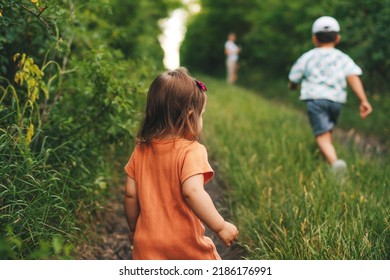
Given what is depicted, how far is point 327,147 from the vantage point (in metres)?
4.81

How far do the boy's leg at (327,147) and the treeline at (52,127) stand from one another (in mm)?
1858

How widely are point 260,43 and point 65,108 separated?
54.5 ft

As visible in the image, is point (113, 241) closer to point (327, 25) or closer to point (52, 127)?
point (52, 127)

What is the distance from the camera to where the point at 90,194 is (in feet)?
11.5

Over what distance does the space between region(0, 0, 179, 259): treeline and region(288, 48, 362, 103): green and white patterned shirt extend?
5.38 ft

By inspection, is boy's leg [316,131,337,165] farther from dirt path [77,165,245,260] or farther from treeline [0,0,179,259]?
treeline [0,0,179,259]

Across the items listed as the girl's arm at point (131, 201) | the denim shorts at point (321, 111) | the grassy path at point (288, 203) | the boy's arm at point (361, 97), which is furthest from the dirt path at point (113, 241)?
the boy's arm at point (361, 97)

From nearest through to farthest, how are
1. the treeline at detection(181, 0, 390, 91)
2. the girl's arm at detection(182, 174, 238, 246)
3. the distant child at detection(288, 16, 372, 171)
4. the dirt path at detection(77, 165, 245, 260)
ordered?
1. the girl's arm at detection(182, 174, 238, 246)
2. the dirt path at detection(77, 165, 245, 260)
3. the distant child at detection(288, 16, 372, 171)
4. the treeline at detection(181, 0, 390, 91)

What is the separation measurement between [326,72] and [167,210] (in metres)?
3.18

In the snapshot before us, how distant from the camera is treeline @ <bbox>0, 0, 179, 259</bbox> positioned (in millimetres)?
Answer: 2648

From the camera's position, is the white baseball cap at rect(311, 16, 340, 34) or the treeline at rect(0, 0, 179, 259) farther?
the white baseball cap at rect(311, 16, 340, 34)

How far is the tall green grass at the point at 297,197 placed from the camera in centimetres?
274

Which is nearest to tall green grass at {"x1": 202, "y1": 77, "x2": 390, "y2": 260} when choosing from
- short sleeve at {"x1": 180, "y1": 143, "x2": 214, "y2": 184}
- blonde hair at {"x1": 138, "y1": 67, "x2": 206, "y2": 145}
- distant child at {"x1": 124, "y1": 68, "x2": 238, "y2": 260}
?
distant child at {"x1": 124, "y1": 68, "x2": 238, "y2": 260}

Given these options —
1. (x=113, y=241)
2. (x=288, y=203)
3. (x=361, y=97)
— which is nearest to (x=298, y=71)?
(x=361, y=97)
